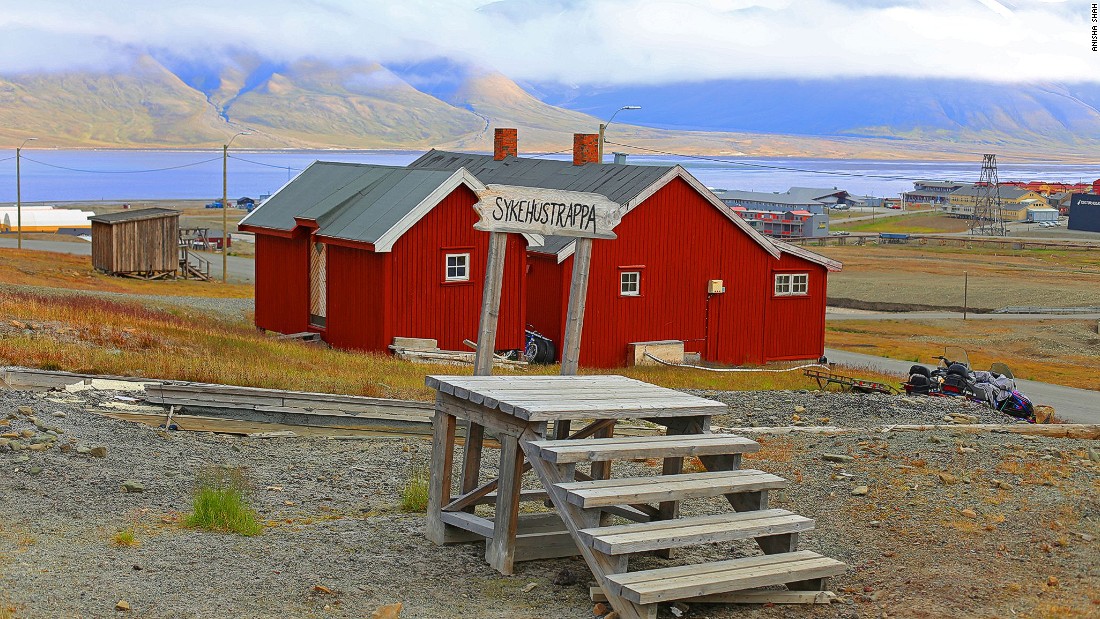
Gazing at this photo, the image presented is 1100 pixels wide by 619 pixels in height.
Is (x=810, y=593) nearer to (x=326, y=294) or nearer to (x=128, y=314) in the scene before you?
(x=128, y=314)

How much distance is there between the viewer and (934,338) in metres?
53.2

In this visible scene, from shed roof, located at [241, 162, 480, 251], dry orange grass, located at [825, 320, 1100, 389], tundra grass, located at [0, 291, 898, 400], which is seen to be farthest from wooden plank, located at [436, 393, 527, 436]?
dry orange grass, located at [825, 320, 1100, 389]

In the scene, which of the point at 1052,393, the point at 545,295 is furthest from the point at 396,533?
the point at 1052,393

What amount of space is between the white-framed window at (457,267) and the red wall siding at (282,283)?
4.10m

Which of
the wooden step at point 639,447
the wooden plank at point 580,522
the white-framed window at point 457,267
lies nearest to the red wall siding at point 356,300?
the white-framed window at point 457,267

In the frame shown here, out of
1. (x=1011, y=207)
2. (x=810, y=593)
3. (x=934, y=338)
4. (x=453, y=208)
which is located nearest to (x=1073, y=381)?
(x=934, y=338)

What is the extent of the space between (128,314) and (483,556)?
1646 cm

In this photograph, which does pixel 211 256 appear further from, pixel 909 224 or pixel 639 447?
pixel 909 224

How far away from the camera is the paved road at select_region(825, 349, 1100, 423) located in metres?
29.0

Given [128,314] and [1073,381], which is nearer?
[128,314]

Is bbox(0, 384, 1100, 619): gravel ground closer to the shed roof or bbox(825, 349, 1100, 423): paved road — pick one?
the shed roof

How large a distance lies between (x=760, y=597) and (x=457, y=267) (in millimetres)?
19041

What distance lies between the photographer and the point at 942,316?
65438 mm

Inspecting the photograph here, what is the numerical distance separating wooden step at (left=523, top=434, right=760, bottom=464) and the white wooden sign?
2.65 meters
